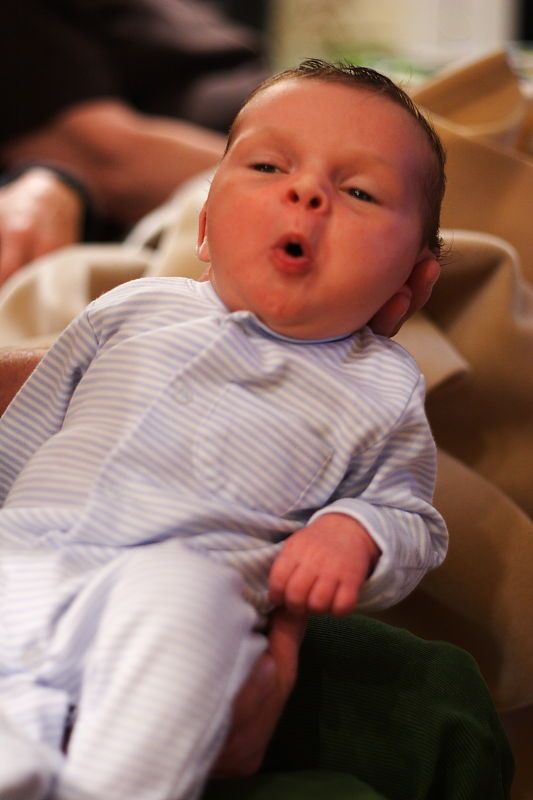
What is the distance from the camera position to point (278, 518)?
0.52 meters

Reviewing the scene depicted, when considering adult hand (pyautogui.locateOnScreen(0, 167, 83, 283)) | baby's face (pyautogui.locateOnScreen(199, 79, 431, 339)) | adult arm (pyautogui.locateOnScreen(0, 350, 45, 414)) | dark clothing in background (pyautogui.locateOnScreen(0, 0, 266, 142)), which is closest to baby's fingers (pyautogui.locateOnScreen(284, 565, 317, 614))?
baby's face (pyautogui.locateOnScreen(199, 79, 431, 339))

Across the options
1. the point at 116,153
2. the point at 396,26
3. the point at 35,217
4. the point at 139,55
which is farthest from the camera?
the point at 396,26

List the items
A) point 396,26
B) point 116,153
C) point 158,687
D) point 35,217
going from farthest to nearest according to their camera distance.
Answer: point 396,26
point 116,153
point 35,217
point 158,687

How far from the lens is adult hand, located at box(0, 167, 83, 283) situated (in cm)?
112

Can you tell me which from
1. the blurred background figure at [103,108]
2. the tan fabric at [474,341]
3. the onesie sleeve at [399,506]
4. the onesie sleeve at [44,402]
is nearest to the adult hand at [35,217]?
the blurred background figure at [103,108]

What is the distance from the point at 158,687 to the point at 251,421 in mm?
155

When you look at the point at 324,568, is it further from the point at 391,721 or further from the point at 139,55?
the point at 139,55

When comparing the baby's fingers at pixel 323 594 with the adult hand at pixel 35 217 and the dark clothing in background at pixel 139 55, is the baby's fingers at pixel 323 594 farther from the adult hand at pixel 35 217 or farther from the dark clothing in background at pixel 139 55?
the dark clothing in background at pixel 139 55

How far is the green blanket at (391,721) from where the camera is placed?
0.52m

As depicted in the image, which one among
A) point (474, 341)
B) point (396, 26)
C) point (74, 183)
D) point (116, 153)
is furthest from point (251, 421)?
point (396, 26)

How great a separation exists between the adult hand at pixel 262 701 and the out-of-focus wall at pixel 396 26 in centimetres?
227

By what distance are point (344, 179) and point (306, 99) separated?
5 centimetres

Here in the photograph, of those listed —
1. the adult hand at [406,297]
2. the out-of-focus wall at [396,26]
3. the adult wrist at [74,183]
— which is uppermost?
the adult hand at [406,297]

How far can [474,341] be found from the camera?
84 centimetres
